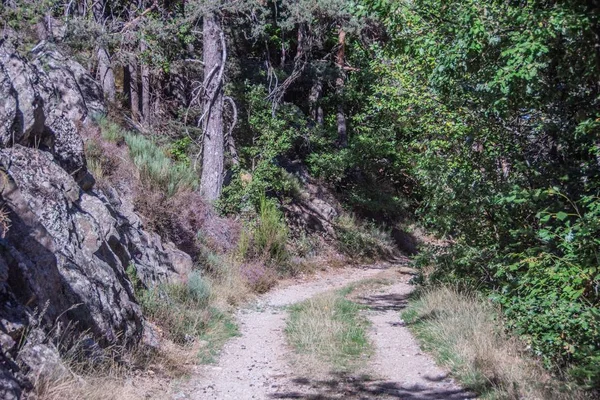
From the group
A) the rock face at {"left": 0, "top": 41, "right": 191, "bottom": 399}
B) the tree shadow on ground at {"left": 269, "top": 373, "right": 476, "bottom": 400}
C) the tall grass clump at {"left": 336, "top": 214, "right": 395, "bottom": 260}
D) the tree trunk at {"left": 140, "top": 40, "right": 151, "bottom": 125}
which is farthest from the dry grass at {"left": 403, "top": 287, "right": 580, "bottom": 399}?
the tree trunk at {"left": 140, "top": 40, "right": 151, "bottom": 125}

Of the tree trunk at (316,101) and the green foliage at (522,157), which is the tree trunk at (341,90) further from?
the green foliage at (522,157)

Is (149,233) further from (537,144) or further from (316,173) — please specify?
(316,173)

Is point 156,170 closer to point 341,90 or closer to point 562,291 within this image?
point 562,291

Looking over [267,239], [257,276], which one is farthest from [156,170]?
[267,239]

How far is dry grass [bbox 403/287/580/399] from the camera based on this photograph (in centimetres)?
562

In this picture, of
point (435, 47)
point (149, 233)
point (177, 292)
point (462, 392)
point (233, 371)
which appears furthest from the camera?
point (149, 233)

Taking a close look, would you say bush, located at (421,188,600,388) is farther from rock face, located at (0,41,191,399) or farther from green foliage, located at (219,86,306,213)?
green foliage, located at (219,86,306,213)

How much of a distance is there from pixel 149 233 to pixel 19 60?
13.7ft

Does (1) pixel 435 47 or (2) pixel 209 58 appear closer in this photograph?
(1) pixel 435 47

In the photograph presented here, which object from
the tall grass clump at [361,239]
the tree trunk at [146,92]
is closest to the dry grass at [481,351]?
the tall grass clump at [361,239]

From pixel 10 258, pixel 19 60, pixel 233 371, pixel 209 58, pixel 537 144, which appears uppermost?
pixel 209 58

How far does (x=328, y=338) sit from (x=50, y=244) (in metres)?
3.88

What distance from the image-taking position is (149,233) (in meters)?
11.1

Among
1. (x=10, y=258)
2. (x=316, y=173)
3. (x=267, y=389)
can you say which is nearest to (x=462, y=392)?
(x=267, y=389)
